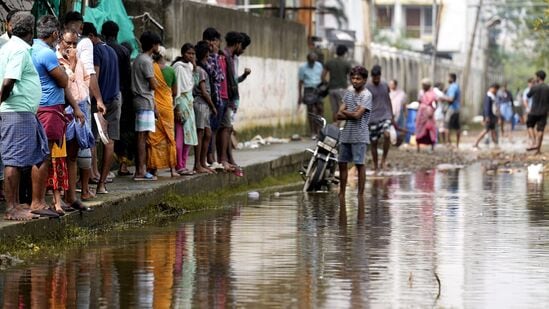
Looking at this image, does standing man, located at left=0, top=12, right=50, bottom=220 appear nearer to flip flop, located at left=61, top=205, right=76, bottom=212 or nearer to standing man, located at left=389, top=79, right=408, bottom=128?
flip flop, located at left=61, top=205, right=76, bottom=212

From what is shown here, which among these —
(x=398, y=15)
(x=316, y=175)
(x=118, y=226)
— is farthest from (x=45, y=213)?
(x=398, y=15)

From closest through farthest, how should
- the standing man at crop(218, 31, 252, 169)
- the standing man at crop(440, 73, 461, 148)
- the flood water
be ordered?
1. the flood water
2. the standing man at crop(218, 31, 252, 169)
3. the standing man at crop(440, 73, 461, 148)

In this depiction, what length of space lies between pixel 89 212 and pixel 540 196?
7.23m

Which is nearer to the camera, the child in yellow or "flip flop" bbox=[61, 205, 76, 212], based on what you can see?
the child in yellow

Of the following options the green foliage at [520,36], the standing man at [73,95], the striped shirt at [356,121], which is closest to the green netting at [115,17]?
the striped shirt at [356,121]

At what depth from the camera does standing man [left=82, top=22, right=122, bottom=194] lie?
15.6 m

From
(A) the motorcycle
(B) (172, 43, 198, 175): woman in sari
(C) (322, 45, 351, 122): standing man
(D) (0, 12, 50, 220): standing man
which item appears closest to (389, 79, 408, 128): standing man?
(C) (322, 45, 351, 122): standing man

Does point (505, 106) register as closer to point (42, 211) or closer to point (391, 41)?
point (391, 41)

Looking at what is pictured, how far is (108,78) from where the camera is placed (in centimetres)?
1571

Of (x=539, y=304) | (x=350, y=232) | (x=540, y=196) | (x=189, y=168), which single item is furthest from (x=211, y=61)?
(x=539, y=304)

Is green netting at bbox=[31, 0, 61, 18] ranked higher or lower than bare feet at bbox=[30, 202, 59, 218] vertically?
higher

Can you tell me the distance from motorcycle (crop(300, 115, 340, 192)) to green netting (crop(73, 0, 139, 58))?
2637 millimetres

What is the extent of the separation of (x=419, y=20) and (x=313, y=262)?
264ft

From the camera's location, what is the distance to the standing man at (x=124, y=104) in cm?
1648
